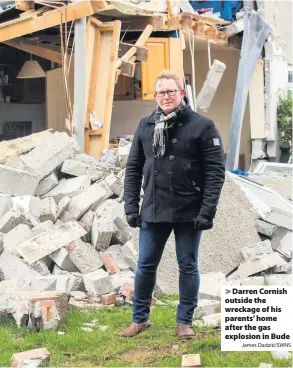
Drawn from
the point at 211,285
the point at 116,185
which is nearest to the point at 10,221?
the point at 116,185

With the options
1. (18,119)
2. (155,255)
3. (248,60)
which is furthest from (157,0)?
(155,255)

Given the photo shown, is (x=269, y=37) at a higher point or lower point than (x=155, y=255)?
higher

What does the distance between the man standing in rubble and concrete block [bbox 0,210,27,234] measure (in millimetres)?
2654

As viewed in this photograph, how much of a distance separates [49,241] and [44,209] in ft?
3.01

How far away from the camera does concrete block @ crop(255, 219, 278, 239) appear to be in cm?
845

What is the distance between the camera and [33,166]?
341 inches

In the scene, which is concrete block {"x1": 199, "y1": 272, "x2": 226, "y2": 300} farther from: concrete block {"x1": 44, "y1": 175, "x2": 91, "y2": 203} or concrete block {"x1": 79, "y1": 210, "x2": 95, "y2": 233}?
concrete block {"x1": 44, "y1": 175, "x2": 91, "y2": 203}

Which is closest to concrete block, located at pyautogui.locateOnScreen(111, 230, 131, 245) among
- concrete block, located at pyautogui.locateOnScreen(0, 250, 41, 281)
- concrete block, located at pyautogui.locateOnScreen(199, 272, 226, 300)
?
concrete block, located at pyautogui.locateOnScreen(199, 272, 226, 300)

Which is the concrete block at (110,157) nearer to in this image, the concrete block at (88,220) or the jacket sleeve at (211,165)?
the concrete block at (88,220)

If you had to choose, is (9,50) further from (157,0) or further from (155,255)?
(155,255)

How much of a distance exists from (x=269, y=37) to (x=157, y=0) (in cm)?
395

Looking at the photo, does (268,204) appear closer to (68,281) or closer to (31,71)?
(68,281)

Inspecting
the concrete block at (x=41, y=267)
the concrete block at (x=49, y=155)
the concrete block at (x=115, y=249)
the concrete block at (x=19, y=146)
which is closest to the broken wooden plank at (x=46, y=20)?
the concrete block at (x=19, y=146)

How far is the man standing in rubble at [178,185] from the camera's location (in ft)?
16.5
